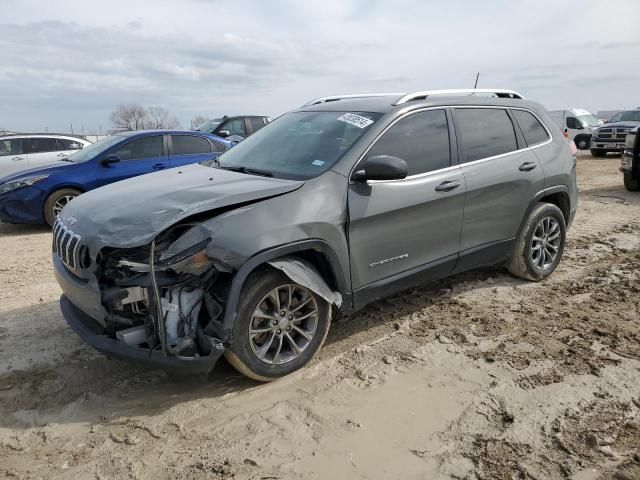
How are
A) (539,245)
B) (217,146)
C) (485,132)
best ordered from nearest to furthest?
(485,132) < (539,245) < (217,146)

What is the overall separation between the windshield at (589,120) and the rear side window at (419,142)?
2151 cm

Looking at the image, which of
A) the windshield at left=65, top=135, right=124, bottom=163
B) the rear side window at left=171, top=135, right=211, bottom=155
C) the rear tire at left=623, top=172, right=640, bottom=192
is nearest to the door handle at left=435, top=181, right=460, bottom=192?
the rear side window at left=171, top=135, right=211, bottom=155

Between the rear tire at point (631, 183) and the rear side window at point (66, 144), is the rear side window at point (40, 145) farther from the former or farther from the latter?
the rear tire at point (631, 183)

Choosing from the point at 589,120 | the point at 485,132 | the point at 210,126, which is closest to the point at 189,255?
the point at 485,132

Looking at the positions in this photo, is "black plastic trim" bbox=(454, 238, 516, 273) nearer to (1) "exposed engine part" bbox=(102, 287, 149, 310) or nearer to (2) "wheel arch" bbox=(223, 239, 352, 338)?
(2) "wheel arch" bbox=(223, 239, 352, 338)

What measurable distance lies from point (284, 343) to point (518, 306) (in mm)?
2315

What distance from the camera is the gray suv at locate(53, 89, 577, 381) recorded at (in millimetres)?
3014

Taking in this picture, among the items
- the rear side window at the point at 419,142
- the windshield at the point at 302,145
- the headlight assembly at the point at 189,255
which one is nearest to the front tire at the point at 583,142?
the rear side window at the point at 419,142

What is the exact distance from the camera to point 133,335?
9.87 feet

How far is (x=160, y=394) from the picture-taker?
3.32 metres

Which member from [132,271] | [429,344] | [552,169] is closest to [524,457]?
[429,344]

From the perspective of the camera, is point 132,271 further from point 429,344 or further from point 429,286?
point 429,286

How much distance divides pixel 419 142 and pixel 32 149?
10.2 meters

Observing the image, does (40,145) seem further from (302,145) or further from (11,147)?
(302,145)
